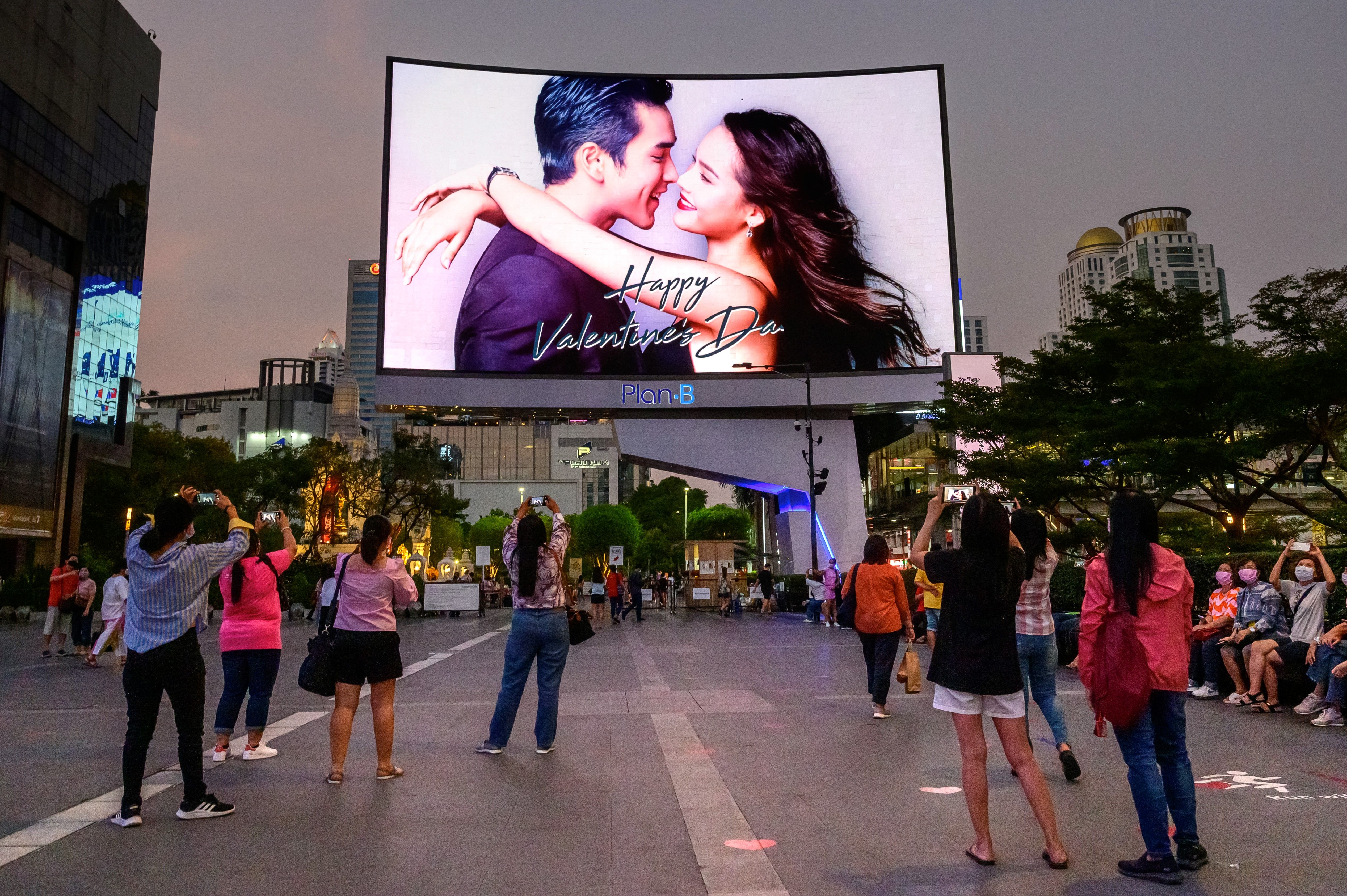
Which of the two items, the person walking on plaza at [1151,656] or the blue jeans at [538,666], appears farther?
the blue jeans at [538,666]

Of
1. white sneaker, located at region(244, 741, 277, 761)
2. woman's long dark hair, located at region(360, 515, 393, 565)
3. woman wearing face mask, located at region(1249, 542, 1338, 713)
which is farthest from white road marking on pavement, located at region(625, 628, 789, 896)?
woman wearing face mask, located at region(1249, 542, 1338, 713)

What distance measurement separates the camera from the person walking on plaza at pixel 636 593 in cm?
3080

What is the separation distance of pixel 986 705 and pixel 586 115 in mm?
40522

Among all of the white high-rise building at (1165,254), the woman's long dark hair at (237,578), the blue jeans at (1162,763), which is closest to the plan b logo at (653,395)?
the woman's long dark hair at (237,578)

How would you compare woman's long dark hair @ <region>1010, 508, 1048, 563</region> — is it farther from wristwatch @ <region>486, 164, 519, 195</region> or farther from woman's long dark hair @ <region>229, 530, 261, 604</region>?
wristwatch @ <region>486, 164, 519, 195</region>

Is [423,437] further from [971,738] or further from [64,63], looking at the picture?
[971,738]

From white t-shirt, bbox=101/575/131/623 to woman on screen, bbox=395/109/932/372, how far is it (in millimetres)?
26181

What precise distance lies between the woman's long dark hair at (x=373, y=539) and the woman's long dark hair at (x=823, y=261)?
1391 inches

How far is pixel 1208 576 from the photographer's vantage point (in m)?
12.8

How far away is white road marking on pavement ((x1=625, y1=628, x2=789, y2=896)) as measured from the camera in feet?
13.4

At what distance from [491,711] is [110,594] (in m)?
8.35

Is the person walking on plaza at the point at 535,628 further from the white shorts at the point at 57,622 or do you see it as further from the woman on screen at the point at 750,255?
the woman on screen at the point at 750,255

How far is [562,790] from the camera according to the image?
233 inches

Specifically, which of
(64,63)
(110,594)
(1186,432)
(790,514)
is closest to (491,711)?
(110,594)
